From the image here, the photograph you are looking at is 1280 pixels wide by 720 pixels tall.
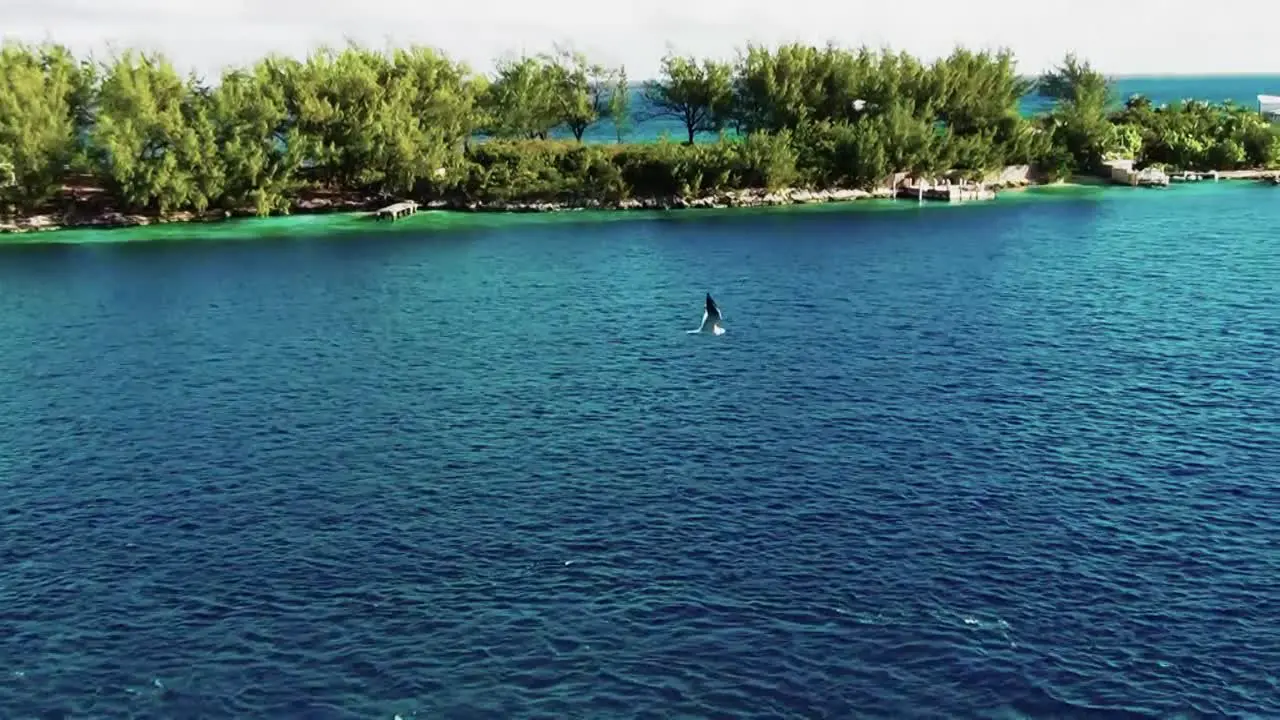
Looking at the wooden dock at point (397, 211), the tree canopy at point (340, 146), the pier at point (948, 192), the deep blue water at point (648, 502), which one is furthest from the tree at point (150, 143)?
the pier at point (948, 192)

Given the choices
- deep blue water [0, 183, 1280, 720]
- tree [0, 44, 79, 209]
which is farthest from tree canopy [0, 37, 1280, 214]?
deep blue water [0, 183, 1280, 720]

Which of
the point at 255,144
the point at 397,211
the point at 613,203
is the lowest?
the point at 613,203

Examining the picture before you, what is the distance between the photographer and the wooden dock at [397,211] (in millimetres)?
172625

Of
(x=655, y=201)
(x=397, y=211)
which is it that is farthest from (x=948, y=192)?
(x=397, y=211)

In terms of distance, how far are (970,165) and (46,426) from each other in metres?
157

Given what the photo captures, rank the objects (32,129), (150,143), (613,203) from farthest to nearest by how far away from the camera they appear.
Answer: (613,203) → (150,143) → (32,129)

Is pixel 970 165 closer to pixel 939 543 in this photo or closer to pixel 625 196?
pixel 625 196

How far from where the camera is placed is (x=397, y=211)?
17400 cm

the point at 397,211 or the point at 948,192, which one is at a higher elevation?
the point at 397,211

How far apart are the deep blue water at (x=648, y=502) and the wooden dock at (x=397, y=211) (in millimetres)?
59156

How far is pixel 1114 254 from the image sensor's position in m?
131

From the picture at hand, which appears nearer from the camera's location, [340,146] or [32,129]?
[32,129]

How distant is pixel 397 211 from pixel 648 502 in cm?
12142

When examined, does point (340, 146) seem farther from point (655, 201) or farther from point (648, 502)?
point (648, 502)
